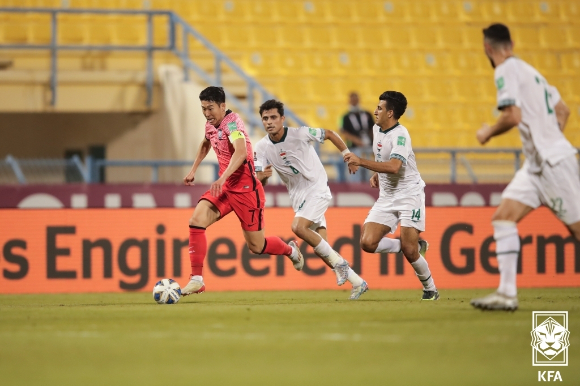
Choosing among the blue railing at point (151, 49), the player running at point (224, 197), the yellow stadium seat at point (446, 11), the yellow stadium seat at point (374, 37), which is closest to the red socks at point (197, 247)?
the player running at point (224, 197)

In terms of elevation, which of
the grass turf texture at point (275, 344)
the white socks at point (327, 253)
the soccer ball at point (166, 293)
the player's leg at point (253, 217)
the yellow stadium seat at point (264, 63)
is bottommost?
the grass turf texture at point (275, 344)

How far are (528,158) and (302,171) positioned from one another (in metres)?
3.13

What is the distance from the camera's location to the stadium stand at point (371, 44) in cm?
1658

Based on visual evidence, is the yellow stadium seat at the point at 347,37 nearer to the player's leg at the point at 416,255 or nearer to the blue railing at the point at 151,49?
the blue railing at the point at 151,49

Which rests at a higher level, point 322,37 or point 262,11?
point 262,11

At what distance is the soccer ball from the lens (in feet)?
27.4

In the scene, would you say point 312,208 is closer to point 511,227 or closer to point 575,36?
point 511,227

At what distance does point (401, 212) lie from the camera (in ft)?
28.3

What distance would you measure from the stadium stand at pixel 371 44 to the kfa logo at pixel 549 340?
10.3 metres

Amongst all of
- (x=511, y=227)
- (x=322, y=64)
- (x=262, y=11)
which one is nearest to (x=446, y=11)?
(x=322, y=64)

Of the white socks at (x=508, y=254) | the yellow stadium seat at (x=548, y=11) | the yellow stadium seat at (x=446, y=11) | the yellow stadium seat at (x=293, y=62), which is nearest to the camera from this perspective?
the white socks at (x=508, y=254)

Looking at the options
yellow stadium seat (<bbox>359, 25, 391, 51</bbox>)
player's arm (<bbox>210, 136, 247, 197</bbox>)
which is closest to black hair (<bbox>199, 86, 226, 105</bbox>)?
player's arm (<bbox>210, 136, 247, 197</bbox>)

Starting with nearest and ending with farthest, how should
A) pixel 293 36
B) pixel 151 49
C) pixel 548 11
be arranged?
1. pixel 151 49
2. pixel 293 36
3. pixel 548 11

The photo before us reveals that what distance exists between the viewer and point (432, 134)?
16672 millimetres
